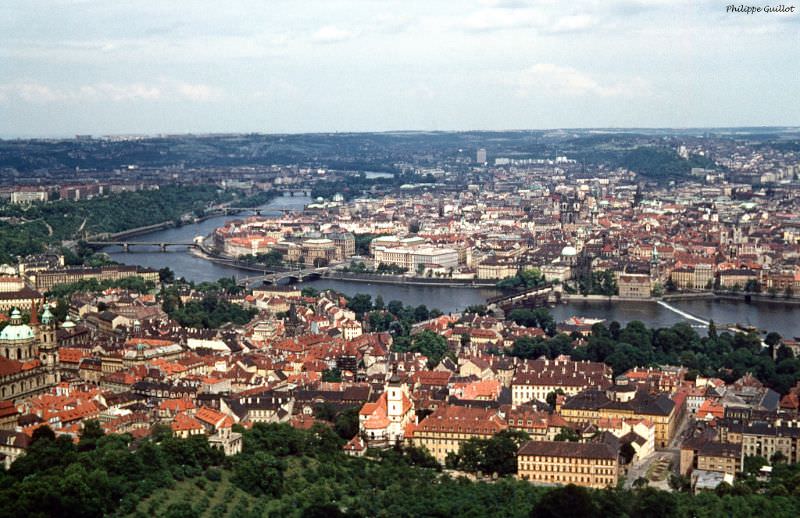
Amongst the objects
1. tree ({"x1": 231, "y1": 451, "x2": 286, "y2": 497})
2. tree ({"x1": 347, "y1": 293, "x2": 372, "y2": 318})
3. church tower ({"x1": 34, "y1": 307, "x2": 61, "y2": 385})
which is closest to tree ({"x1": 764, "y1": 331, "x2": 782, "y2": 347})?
tree ({"x1": 347, "y1": 293, "x2": 372, "y2": 318})

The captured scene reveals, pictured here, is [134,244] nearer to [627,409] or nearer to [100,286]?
[100,286]

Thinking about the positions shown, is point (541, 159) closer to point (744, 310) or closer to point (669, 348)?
point (744, 310)

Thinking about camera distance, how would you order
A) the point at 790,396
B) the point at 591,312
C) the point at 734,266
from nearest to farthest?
the point at 790,396, the point at 591,312, the point at 734,266

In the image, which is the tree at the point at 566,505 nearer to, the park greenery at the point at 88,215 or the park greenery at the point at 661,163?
the park greenery at the point at 88,215

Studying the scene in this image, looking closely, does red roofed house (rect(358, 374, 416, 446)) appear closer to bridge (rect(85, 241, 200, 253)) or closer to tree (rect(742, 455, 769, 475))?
tree (rect(742, 455, 769, 475))

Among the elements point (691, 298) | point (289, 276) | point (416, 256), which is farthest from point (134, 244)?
point (691, 298)

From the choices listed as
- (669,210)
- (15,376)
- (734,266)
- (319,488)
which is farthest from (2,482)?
(669,210)

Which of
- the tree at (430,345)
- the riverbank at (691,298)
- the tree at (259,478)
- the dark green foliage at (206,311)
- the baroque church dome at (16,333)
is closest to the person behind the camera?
the tree at (259,478)

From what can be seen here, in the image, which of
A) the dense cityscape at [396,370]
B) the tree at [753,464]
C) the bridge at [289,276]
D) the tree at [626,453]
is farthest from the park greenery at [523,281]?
the tree at [753,464]
